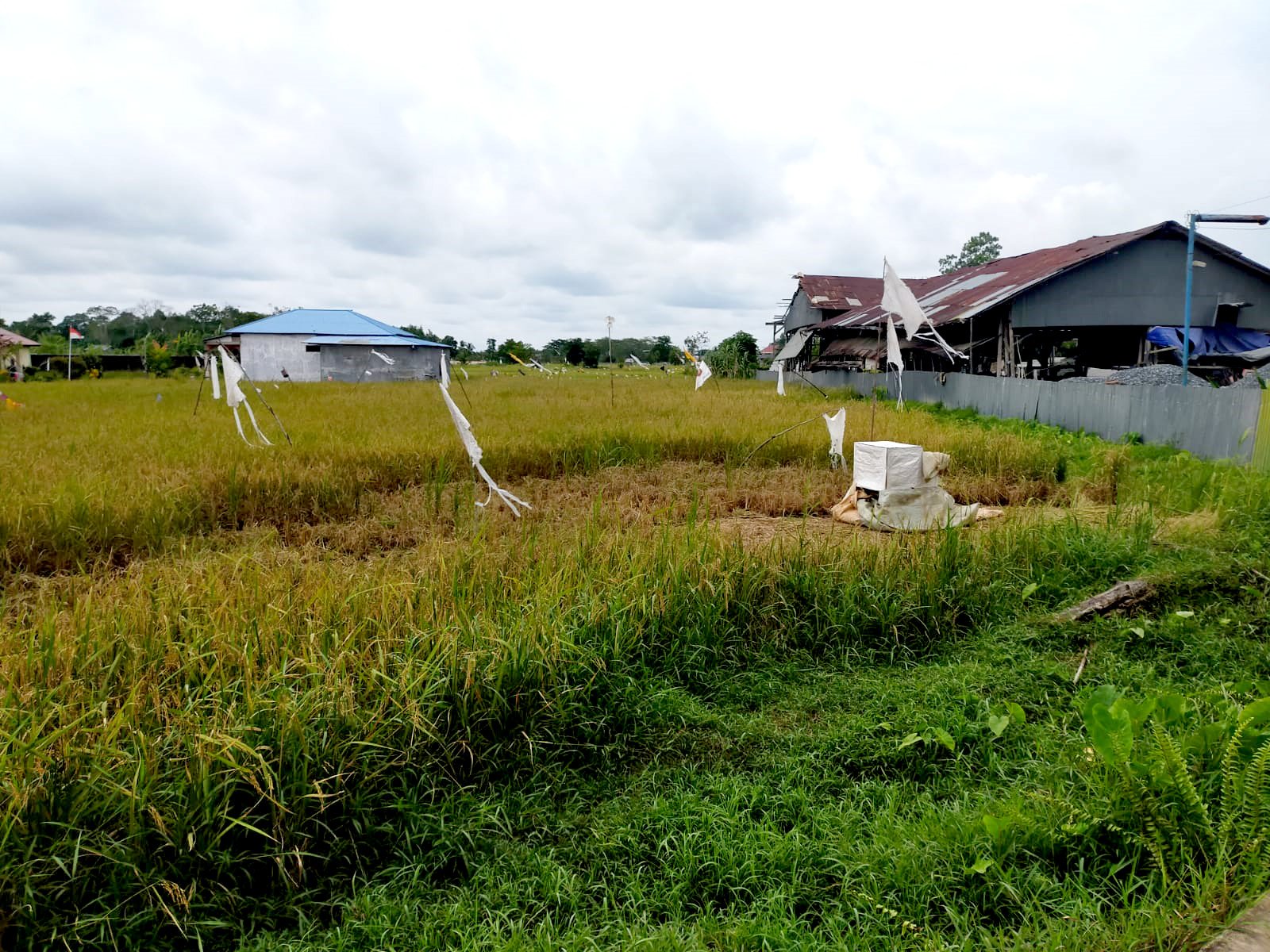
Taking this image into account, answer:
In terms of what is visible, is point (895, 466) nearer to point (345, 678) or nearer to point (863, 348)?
point (345, 678)

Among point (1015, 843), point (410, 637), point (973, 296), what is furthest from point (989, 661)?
point (973, 296)

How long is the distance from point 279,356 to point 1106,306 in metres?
30.0

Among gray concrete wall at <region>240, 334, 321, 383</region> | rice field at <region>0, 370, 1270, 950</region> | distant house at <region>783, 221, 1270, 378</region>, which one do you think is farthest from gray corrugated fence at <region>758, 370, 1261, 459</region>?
gray concrete wall at <region>240, 334, 321, 383</region>

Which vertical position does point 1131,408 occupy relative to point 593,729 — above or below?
above

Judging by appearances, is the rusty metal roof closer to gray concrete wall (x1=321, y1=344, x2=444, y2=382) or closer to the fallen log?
the fallen log

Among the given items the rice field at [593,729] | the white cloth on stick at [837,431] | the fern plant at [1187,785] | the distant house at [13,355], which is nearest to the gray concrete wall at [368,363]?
the distant house at [13,355]

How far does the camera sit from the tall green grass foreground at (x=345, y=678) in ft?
7.32

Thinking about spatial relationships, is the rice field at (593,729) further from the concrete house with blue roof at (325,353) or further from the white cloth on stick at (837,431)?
the concrete house with blue roof at (325,353)

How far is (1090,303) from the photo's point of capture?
16203mm

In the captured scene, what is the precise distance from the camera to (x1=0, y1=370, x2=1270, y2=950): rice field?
85.8 inches

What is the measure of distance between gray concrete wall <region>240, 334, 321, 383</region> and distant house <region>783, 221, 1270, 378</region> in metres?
24.2

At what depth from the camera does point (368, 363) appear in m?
31.1

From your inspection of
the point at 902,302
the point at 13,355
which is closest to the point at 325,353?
the point at 13,355

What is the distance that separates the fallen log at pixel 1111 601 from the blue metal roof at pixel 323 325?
2892cm
